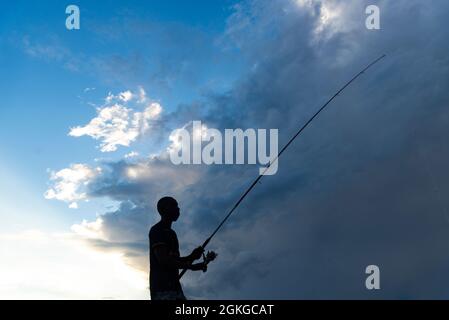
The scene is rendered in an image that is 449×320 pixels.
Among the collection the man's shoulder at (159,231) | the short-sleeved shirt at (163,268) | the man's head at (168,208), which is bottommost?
the short-sleeved shirt at (163,268)

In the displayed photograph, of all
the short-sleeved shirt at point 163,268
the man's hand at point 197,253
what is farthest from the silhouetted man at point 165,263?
the man's hand at point 197,253

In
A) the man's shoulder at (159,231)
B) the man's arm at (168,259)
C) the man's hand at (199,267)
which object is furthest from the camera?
the man's hand at (199,267)

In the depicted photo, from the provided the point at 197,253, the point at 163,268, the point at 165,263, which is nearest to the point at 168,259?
the point at 165,263

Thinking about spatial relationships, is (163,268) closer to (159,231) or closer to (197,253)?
(159,231)

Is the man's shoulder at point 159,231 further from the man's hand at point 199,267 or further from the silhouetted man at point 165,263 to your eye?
the man's hand at point 199,267

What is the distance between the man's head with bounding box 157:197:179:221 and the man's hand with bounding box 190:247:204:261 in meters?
0.59

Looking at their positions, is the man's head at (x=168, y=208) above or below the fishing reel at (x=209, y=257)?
above

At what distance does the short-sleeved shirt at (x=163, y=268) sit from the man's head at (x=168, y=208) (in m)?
0.27

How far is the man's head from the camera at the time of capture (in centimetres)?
694

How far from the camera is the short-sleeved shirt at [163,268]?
6535mm

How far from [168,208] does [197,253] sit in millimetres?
840
